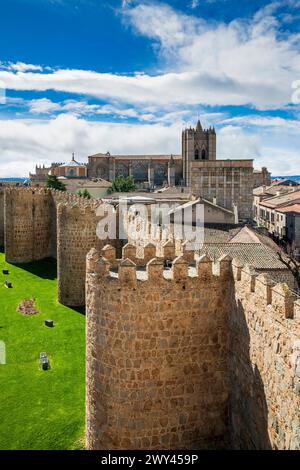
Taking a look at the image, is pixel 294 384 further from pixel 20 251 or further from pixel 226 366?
pixel 20 251

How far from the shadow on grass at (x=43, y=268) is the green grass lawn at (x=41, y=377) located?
306cm

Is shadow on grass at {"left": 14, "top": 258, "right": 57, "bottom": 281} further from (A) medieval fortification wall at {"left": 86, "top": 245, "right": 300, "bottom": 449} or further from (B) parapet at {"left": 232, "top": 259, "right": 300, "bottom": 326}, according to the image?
(B) parapet at {"left": 232, "top": 259, "right": 300, "bottom": 326}

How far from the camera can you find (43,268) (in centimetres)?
2528

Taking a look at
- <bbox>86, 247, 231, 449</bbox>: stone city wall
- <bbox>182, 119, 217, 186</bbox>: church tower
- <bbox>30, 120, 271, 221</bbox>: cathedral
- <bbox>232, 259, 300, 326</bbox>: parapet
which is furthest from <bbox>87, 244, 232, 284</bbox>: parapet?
<bbox>182, 119, 217, 186</bbox>: church tower

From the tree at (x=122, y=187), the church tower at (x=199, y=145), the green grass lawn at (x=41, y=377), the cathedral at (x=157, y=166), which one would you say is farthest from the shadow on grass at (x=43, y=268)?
the church tower at (x=199, y=145)

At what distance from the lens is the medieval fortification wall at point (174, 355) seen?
790cm

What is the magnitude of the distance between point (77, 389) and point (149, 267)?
6471 mm

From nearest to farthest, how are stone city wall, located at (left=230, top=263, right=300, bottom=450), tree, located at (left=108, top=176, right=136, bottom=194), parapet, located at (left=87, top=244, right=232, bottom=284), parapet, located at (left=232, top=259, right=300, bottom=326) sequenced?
stone city wall, located at (left=230, top=263, right=300, bottom=450), parapet, located at (left=232, top=259, right=300, bottom=326), parapet, located at (left=87, top=244, right=232, bottom=284), tree, located at (left=108, top=176, right=136, bottom=194)

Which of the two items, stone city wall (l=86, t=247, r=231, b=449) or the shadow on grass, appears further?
the shadow on grass

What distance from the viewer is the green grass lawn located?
1066 centimetres

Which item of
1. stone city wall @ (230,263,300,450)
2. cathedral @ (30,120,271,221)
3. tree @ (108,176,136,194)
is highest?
cathedral @ (30,120,271,221)

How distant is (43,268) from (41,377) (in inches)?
491

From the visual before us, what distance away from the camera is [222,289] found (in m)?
8.43

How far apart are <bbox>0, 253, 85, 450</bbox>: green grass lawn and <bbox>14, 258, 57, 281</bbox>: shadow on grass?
120 inches
